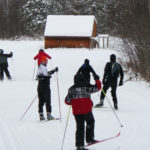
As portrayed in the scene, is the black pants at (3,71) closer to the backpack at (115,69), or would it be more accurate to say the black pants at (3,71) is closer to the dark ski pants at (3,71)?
the dark ski pants at (3,71)

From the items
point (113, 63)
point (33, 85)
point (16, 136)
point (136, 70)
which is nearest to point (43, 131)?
point (16, 136)

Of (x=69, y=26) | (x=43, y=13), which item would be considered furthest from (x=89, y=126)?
(x=43, y=13)

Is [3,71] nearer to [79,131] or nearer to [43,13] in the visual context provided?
[79,131]

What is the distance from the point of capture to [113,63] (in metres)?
10.8

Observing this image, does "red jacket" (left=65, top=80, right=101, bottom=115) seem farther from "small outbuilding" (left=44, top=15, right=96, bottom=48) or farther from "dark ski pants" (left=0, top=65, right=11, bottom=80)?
"small outbuilding" (left=44, top=15, right=96, bottom=48)

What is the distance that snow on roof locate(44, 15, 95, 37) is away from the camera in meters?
39.4

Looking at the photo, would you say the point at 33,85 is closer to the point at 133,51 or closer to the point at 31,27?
the point at 133,51

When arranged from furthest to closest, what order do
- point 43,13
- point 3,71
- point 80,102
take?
point 43,13 < point 3,71 < point 80,102

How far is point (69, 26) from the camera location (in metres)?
40.6

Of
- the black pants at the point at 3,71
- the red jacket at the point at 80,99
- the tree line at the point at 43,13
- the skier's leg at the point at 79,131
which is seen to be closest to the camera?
the red jacket at the point at 80,99

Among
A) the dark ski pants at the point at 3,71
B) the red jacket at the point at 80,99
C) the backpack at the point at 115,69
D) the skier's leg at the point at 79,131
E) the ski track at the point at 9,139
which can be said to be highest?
the red jacket at the point at 80,99

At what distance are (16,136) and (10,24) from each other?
2471 inches

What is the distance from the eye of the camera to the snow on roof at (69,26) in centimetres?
3941

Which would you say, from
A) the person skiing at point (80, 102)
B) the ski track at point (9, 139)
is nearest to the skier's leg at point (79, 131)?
the person skiing at point (80, 102)
